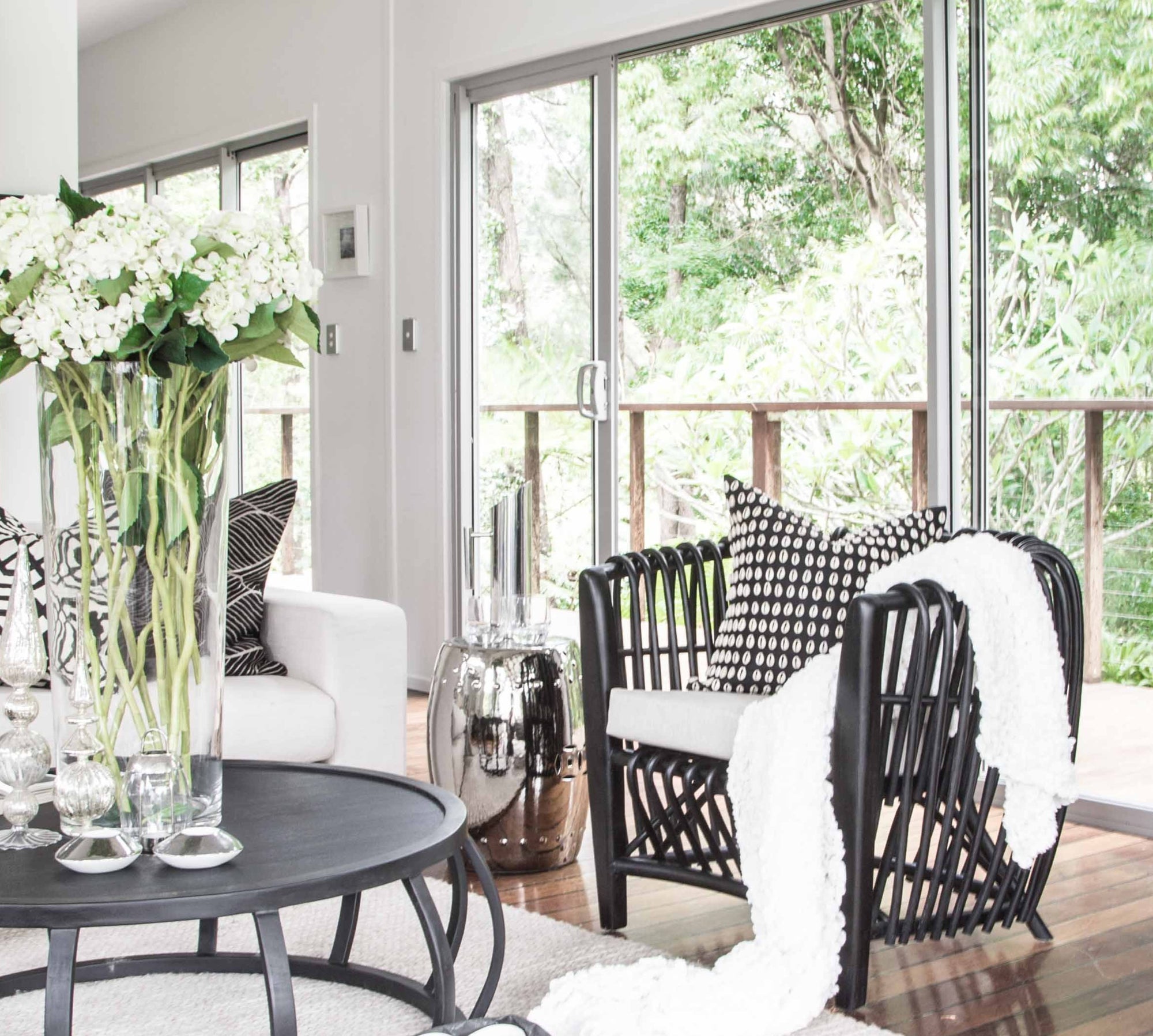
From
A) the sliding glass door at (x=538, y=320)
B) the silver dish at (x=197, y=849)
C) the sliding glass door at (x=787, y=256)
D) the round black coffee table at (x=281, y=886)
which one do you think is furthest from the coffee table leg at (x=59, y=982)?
the sliding glass door at (x=787, y=256)

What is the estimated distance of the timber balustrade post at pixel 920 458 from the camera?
4.62 m

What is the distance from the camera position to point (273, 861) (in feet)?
5.42

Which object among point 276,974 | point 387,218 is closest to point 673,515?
point 387,218

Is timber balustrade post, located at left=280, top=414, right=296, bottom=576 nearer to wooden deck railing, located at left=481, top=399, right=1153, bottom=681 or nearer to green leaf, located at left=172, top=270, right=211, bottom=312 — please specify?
wooden deck railing, located at left=481, top=399, right=1153, bottom=681

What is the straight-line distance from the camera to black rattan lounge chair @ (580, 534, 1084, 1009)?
2148 millimetres

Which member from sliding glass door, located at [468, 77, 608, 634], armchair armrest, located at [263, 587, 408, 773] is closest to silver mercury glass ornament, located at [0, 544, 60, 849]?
armchair armrest, located at [263, 587, 408, 773]

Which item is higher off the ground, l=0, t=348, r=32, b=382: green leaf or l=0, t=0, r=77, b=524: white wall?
l=0, t=0, r=77, b=524: white wall

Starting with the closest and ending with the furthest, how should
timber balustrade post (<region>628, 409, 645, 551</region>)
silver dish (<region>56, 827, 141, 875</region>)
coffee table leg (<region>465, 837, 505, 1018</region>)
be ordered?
silver dish (<region>56, 827, 141, 875</region>) < coffee table leg (<region>465, 837, 505, 1018</region>) < timber balustrade post (<region>628, 409, 645, 551</region>)

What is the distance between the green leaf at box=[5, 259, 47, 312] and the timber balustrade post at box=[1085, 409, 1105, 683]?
8.25ft

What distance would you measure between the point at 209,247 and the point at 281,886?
0.75m

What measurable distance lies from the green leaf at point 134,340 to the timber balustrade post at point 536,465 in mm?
3050

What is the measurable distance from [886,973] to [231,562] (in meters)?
1.55

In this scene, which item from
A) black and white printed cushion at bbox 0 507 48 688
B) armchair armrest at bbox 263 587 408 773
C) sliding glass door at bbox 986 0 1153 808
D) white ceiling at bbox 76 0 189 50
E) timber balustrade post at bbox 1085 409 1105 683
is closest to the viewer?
black and white printed cushion at bbox 0 507 48 688

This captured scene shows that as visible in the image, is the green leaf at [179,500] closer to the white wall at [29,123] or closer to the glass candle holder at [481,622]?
the glass candle holder at [481,622]
